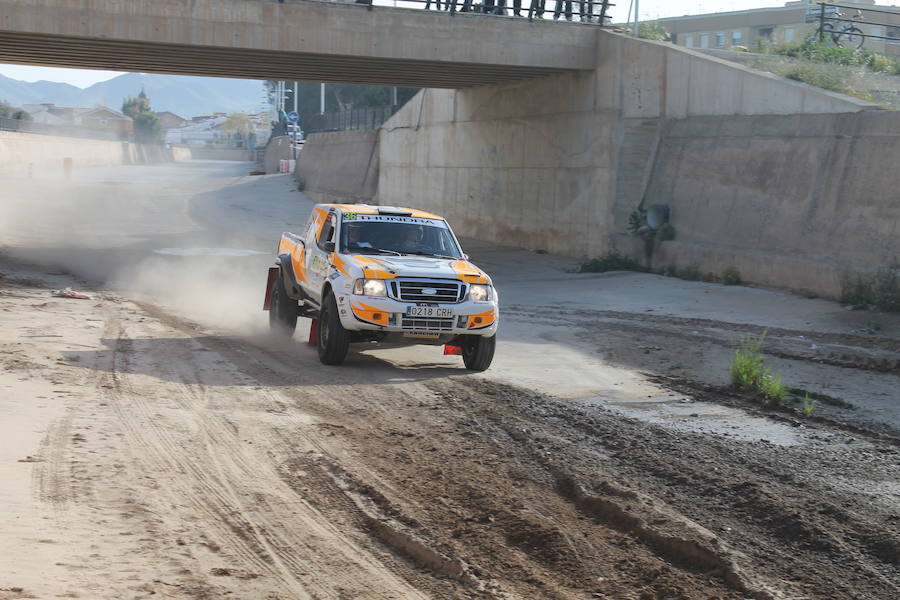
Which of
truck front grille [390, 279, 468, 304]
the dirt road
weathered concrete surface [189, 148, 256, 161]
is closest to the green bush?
the dirt road

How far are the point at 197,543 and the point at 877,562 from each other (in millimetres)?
3884

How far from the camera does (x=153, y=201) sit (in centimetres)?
4800

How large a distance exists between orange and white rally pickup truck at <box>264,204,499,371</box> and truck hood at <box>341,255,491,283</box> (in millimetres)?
11

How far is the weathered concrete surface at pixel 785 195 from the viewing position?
17594 mm

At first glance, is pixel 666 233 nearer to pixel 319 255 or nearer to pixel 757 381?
pixel 319 255

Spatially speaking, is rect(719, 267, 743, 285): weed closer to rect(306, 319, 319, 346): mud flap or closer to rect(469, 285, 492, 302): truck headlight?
rect(469, 285, 492, 302): truck headlight

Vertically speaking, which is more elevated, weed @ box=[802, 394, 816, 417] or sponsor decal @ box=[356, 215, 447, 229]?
sponsor decal @ box=[356, 215, 447, 229]

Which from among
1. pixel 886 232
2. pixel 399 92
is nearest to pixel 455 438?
pixel 886 232

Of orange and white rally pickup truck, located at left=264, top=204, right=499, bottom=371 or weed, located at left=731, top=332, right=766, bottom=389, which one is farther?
orange and white rally pickup truck, located at left=264, top=204, right=499, bottom=371

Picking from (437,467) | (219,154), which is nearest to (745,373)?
(437,467)

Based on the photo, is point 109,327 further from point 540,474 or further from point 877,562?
point 877,562

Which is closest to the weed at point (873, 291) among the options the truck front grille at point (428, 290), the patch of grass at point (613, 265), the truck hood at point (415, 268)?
the patch of grass at point (613, 265)

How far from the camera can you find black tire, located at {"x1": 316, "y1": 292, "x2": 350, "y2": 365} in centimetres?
1180

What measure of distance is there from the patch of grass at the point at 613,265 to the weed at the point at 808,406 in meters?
12.8
